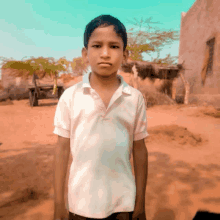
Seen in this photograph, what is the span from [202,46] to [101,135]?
11.0 m

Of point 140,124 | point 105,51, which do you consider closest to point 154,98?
point 140,124

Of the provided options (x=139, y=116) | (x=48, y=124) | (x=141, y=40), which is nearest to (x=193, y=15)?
(x=141, y=40)

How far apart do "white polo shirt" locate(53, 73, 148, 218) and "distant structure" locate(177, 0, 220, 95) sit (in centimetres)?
890

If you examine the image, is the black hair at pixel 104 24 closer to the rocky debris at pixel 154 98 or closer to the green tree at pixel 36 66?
the rocky debris at pixel 154 98

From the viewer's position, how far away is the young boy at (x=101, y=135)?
0.85 meters

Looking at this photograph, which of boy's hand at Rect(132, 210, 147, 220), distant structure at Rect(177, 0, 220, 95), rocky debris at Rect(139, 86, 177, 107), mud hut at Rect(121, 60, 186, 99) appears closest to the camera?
boy's hand at Rect(132, 210, 147, 220)

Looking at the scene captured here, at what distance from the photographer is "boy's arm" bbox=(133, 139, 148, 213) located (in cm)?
96

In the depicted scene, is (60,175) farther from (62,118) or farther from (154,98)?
(154,98)

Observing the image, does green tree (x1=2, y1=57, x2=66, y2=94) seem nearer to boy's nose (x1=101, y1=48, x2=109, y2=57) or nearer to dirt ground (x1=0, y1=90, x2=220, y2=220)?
dirt ground (x1=0, y1=90, x2=220, y2=220)

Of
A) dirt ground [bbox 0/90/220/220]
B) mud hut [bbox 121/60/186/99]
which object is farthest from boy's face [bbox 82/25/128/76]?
mud hut [bbox 121/60/186/99]

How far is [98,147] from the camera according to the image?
0.86 metres

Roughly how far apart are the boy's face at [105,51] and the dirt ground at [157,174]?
163 centimetres

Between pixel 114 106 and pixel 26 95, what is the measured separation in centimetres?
1402

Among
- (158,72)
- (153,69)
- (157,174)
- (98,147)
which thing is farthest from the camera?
(158,72)
